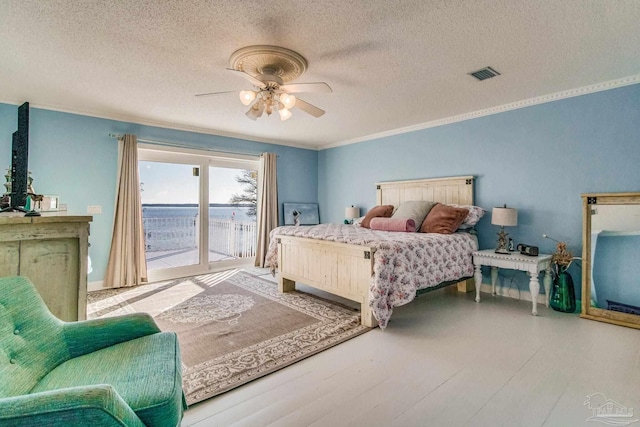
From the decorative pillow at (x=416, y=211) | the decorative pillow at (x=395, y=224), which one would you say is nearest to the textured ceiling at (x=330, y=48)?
the decorative pillow at (x=416, y=211)

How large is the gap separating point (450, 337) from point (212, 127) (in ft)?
14.7

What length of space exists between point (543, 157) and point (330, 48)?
2.88m

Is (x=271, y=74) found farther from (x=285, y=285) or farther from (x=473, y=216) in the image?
(x=473, y=216)

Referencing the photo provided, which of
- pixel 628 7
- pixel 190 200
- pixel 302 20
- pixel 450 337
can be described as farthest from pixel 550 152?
pixel 190 200

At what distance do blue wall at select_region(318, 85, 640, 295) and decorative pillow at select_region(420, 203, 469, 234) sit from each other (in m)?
0.55

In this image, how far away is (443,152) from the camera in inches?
180

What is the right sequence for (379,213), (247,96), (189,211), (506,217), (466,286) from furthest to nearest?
(189,211)
(379,213)
(466,286)
(506,217)
(247,96)

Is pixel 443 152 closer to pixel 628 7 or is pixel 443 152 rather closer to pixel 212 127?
pixel 628 7

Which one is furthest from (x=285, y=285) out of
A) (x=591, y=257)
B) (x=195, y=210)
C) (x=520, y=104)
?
(x=520, y=104)

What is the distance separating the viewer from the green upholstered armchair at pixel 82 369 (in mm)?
807

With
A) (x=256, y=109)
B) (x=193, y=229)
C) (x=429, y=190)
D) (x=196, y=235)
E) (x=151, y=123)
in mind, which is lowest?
(x=196, y=235)

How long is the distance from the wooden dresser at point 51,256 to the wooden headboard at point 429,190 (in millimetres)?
4224

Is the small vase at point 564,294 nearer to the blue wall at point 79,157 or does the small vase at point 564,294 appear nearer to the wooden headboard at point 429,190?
the wooden headboard at point 429,190

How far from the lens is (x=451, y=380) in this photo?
1989 mm
